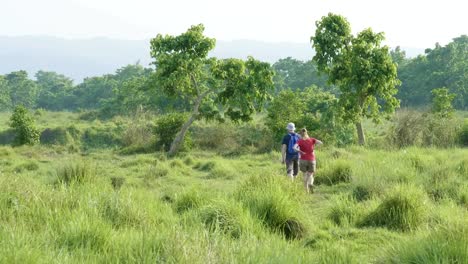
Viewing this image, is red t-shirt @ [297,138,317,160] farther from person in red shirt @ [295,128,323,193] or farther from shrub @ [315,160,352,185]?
shrub @ [315,160,352,185]

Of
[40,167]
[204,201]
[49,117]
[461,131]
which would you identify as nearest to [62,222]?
[204,201]

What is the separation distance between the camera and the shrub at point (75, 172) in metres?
10.9

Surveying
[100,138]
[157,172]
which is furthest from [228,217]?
[100,138]

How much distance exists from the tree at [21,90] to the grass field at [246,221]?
2733 inches

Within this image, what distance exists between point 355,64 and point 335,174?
32.8 feet

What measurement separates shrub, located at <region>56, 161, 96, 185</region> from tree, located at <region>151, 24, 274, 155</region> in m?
13.9

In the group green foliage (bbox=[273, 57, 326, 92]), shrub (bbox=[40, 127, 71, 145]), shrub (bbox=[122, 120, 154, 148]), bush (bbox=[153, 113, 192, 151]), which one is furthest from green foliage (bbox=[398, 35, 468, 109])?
shrub (bbox=[40, 127, 71, 145])

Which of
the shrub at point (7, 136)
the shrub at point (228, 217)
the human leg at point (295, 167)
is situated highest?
the shrub at point (228, 217)

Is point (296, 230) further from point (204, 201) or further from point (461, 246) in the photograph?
point (461, 246)

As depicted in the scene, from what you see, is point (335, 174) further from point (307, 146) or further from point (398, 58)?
point (398, 58)

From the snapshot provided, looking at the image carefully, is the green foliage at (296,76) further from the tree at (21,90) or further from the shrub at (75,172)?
the shrub at (75,172)

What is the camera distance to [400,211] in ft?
28.5

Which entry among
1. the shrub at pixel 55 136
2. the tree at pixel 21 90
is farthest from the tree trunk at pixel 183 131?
the tree at pixel 21 90

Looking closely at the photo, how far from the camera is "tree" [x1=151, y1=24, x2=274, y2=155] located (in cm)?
2541
